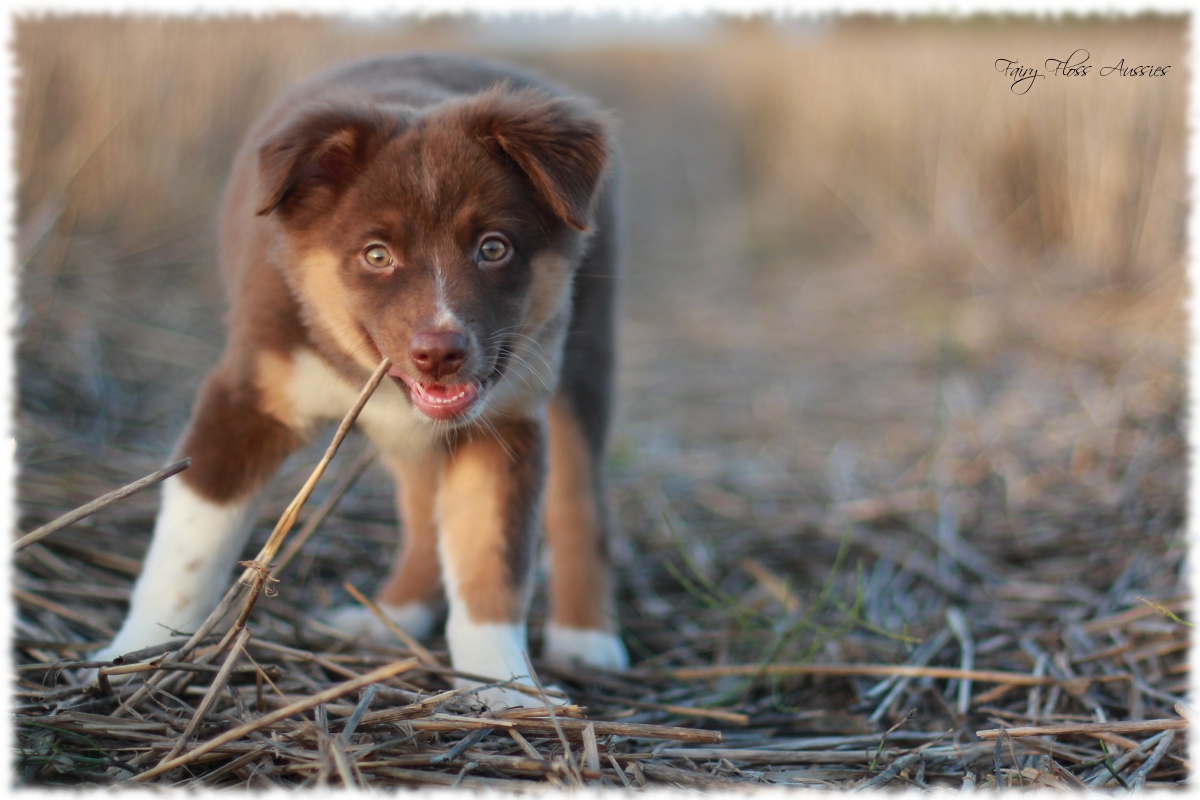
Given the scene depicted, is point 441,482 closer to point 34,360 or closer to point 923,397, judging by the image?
point 34,360

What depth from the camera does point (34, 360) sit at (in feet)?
15.9

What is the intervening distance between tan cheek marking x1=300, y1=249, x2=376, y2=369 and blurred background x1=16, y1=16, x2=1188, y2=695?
1267mm

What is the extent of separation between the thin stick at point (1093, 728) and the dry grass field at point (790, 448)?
17 mm

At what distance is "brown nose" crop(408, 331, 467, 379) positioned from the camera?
2471 mm

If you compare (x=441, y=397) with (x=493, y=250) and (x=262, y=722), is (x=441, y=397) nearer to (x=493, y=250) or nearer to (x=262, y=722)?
(x=493, y=250)

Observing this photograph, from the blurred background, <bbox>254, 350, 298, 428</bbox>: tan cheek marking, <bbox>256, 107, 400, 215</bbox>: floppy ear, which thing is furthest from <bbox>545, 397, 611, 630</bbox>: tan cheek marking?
<bbox>256, 107, 400, 215</bbox>: floppy ear

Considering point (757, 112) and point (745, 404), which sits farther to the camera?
point (757, 112)

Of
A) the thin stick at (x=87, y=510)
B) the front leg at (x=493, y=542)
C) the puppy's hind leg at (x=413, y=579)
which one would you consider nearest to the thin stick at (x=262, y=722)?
the thin stick at (x=87, y=510)

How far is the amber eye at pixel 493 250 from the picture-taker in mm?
2738

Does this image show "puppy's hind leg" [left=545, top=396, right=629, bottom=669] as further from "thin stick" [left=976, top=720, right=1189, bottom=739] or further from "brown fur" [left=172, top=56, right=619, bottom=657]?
"thin stick" [left=976, top=720, right=1189, bottom=739]

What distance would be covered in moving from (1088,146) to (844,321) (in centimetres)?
219

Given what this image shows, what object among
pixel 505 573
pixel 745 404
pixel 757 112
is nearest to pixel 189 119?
pixel 745 404

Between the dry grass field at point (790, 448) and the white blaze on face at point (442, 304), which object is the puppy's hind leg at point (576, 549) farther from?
the white blaze on face at point (442, 304)

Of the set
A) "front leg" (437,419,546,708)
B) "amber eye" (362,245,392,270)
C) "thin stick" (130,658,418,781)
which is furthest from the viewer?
"front leg" (437,419,546,708)
